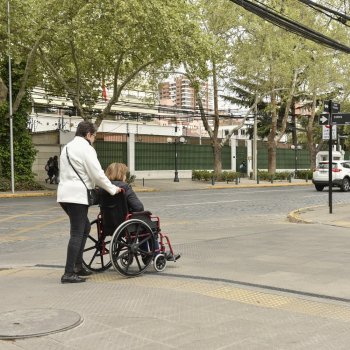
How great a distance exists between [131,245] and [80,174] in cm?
109

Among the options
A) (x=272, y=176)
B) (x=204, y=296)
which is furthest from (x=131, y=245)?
(x=272, y=176)

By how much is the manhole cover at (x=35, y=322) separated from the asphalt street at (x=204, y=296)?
1.2 inches

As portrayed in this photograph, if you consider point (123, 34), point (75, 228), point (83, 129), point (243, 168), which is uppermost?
point (123, 34)

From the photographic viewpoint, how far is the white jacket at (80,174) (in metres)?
5.98

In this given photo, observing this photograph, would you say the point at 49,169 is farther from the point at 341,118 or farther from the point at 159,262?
the point at 159,262

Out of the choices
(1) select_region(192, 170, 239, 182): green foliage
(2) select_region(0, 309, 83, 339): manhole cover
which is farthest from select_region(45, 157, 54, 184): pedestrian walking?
(2) select_region(0, 309, 83, 339): manhole cover

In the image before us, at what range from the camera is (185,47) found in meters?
24.7

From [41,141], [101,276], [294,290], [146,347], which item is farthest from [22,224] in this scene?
[41,141]

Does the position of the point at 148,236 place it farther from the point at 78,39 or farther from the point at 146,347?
the point at 78,39

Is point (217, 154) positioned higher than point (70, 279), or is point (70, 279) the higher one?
point (217, 154)

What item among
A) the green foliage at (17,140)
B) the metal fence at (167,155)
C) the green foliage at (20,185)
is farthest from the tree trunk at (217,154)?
the green foliage at (20,185)

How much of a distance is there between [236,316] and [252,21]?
96.6 ft

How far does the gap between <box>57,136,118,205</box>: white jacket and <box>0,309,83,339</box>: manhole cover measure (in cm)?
154

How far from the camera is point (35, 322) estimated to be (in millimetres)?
4465
